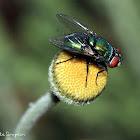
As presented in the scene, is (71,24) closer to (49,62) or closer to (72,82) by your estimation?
(72,82)

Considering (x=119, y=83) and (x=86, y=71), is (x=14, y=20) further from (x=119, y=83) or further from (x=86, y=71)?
(x=86, y=71)

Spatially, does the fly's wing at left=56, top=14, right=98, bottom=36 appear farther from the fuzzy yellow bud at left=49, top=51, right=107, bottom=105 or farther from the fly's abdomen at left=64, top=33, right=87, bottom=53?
the fuzzy yellow bud at left=49, top=51, right=107, bottom=105

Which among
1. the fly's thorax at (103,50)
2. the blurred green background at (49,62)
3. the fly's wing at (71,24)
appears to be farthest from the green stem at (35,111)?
the blurred green background at (49,62)

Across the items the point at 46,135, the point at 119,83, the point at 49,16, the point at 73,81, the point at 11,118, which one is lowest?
the point at 46,135

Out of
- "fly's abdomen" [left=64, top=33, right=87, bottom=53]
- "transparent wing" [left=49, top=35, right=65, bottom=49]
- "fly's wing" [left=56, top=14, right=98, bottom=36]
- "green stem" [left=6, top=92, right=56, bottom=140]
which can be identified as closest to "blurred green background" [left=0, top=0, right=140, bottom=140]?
"green stem" [left=6, top=92, right=56, bottom=140]

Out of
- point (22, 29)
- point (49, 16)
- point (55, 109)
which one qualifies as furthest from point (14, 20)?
point (55, 109)

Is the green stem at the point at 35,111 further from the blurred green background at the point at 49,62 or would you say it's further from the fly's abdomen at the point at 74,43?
the blurred green background at the point at 49,62

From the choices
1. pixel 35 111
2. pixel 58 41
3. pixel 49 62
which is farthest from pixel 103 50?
pixel 49 62
